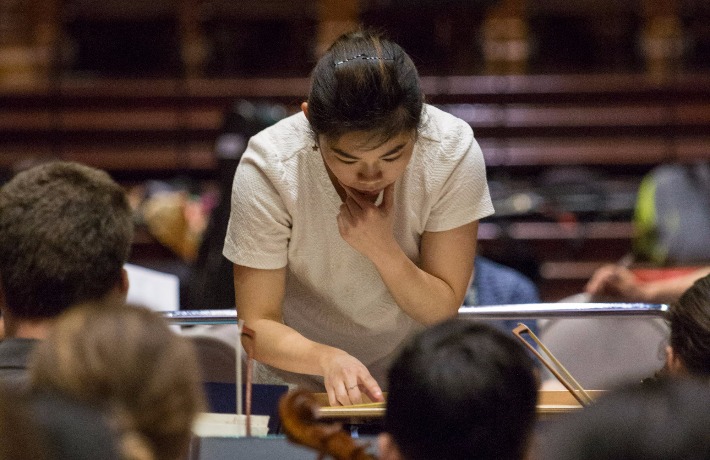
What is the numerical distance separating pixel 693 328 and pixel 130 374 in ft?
3.57

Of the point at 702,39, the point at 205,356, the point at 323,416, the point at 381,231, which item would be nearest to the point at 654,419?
the point at 323,416

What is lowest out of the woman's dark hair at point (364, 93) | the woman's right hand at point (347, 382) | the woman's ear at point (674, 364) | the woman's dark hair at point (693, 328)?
the woman's right hand at point (347, 382)

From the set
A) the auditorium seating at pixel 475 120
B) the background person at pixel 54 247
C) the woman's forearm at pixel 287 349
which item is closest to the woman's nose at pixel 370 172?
the woman's forearm at pixel 287 349

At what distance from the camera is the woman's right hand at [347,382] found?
1.82 metres

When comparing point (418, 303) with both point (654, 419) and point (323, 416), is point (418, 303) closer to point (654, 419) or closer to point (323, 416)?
point (323, 416)

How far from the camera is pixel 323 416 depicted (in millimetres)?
1685

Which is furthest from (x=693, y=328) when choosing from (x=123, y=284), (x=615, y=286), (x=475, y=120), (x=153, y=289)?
(x=475, y=120)

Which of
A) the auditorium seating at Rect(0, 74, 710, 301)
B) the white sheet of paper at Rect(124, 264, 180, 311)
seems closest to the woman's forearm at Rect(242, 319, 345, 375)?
the white sheet of paper at Rect(124, 264, 180, 311)

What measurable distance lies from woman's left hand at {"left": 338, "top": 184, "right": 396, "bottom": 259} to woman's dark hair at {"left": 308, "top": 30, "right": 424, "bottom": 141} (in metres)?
0.18

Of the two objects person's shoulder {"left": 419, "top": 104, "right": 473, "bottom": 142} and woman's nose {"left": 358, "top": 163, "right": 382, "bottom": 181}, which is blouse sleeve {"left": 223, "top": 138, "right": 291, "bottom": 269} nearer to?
woman's nose {"left": 358, "top": 163, "right": 382, "bottom": 181}

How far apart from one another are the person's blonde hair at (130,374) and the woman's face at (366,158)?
33.5 inches

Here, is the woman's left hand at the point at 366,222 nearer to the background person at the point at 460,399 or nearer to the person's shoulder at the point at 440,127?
the person's shoulder at the point at 440,127

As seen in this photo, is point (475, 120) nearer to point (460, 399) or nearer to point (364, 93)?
point (364, 93)

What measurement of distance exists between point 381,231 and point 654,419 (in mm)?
1126
